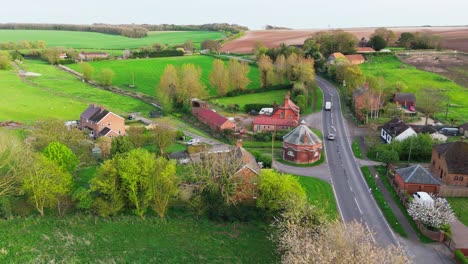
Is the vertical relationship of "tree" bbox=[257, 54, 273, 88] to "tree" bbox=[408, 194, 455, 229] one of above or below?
above

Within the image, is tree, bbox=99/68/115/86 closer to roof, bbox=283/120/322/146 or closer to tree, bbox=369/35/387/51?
roof, bbox=283/120/322/146

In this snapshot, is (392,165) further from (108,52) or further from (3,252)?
(108,52)

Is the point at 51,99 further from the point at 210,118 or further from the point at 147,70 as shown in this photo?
the point at 210,118

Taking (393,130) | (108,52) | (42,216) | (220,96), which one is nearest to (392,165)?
(393,130)

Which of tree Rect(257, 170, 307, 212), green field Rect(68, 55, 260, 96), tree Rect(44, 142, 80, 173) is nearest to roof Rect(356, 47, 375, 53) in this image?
green field Rect(68, 55, 260, 96)


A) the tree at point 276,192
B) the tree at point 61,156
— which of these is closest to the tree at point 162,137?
the tree at point 61,156

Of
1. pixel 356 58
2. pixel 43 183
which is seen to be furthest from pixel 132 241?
pixel 356 58

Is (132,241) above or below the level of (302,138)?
below
